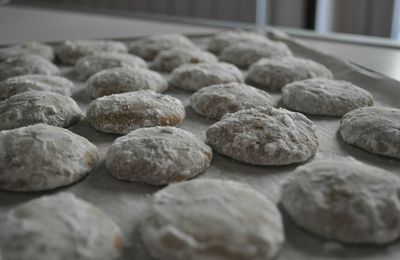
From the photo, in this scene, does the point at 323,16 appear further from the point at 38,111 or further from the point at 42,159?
the point at 42,159

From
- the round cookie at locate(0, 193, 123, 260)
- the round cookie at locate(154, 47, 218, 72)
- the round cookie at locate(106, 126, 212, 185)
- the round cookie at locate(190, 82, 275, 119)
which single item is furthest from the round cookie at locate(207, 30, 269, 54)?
the round cookie at locate(0, 193, 123, 260)

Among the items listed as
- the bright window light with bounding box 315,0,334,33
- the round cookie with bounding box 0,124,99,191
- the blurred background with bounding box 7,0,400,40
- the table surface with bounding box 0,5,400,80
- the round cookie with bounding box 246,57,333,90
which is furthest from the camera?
the bright window light with bounding box 315,0,334,33

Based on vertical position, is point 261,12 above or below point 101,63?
above

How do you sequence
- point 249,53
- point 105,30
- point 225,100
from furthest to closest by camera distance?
point 105,30
point 249,53
point 225,100

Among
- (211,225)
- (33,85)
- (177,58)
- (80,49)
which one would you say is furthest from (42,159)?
(80,49)

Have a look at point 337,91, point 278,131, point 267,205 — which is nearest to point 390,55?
point 337,91

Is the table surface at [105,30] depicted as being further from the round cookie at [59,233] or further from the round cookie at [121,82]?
the round cookie at [59,233]

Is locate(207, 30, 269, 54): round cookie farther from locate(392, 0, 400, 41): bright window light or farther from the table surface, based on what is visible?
locate(392, 0, 400, 41): bright window light
